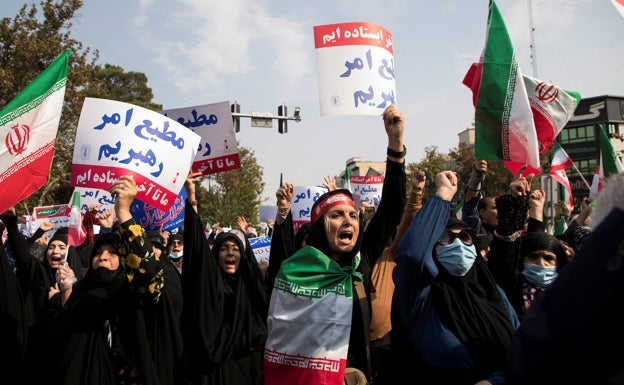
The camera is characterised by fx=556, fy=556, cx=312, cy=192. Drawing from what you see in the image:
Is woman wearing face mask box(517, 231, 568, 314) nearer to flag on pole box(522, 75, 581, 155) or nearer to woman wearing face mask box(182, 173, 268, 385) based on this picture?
woman wearing face mask box(182, 173, 268, 385)

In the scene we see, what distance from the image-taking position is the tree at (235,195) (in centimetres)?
3075

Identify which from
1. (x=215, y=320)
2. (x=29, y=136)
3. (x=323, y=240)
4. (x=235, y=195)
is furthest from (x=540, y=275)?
(x=235, y=195)

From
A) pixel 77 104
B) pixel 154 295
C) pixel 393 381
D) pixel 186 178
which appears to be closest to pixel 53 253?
pixel 186 178

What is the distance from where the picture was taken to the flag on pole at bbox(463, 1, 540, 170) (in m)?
4.57

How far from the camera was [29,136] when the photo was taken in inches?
165

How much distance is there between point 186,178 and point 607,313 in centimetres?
379

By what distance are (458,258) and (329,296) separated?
67 centimetres

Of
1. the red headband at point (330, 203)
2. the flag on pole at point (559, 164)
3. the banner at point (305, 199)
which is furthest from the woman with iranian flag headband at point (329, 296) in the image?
the flag on pole at point (559, 164)

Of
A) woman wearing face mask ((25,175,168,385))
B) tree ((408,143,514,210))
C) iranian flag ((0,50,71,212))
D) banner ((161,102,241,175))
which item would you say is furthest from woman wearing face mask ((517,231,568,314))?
tree ((408,143,514,210))

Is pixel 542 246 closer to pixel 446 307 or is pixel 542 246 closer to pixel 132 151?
pixel 446 307

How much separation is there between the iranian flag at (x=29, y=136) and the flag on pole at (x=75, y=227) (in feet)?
9.76

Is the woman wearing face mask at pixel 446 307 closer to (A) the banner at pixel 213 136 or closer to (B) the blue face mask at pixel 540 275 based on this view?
(B) the blue face mask at pixel 540 275

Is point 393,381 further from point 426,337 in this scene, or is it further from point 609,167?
point 609,167

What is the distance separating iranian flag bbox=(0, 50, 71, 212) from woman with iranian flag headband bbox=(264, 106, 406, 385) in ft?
7.34
